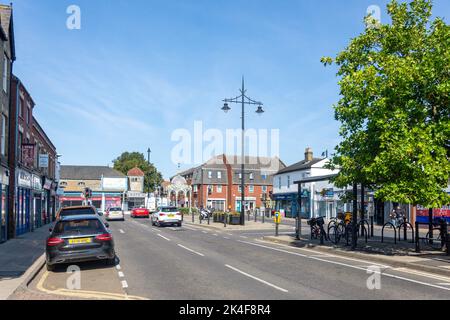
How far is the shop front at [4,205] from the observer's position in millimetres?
19875

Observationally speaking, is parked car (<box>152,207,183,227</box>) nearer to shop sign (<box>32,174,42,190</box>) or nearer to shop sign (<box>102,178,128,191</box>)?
shop sign (<box>32,174,42,190</box>)


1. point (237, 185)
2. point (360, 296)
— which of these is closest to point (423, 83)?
point (360, 296)

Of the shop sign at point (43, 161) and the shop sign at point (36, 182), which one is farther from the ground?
the shop sign at point (43, 161)

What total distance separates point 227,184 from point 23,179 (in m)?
53.5

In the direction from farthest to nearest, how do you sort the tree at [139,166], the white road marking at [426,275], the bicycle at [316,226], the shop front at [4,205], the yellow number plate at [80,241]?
the tree at [139,166] → the bicycle at [316,226] → the shop front at [4,205] → the yellow number plate at [80,241] → the white road marking at [426,275]

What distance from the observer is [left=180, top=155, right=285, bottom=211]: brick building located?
76.4 metres

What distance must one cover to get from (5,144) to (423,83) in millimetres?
18682

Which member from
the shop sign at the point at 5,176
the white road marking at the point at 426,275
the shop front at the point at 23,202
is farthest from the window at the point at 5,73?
→ the white road marking at the point at 426,275

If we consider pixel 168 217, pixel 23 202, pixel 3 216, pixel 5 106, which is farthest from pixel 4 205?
pixel 168 217

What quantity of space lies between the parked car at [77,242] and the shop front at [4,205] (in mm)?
8616

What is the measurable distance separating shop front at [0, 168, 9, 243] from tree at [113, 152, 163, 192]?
77.8m

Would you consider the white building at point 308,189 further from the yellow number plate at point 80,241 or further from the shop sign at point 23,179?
the yellow number plate at point 80,241

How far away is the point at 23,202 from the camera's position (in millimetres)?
26234

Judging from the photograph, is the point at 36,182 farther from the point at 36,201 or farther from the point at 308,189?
the point at 308,189
